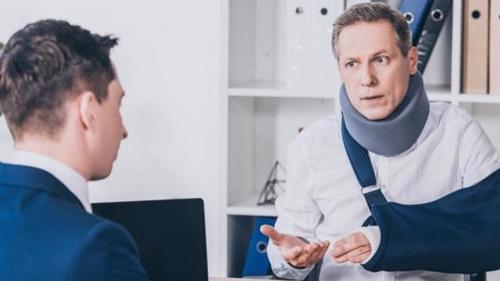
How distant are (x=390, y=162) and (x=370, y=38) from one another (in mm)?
290

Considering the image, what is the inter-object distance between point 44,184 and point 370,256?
0.85m

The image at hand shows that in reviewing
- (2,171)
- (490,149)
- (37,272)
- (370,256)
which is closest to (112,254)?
(37,272)

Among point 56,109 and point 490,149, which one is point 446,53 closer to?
point 490,149

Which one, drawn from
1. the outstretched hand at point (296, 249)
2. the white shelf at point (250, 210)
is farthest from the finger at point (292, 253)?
the white shelf at point (250, 210)

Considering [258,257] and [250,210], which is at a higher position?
[250,210]

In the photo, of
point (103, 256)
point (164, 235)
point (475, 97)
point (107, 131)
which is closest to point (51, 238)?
point (103, 256)

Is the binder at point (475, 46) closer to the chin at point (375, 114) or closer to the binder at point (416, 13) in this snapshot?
the binder at point (416, 13)

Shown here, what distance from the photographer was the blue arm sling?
1.83 meters

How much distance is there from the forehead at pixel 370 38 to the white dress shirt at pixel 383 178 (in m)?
0.20

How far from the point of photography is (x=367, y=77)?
1.91 m

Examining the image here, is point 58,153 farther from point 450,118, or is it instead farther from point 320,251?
point 450,118

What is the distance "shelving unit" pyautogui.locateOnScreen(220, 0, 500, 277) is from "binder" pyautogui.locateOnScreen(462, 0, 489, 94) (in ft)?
0.09

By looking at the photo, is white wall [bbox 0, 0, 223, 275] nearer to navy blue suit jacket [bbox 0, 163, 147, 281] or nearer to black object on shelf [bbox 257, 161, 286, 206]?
black object on shelf [bbox 257, 161, 286, 206]

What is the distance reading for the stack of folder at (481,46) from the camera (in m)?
2.43
